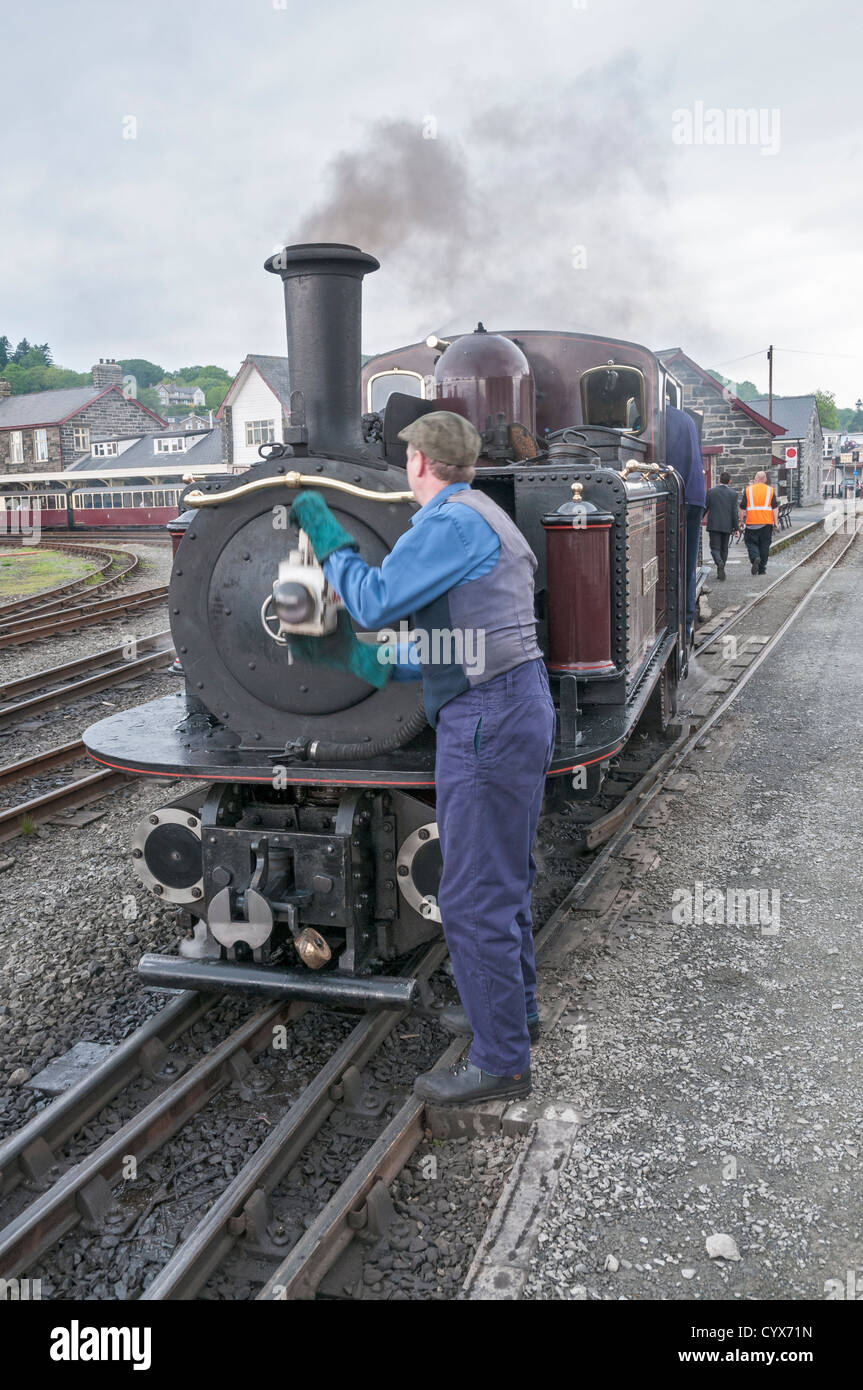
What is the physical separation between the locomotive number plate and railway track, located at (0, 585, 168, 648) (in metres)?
8.06

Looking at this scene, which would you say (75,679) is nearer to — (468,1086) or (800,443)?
(468,1086)

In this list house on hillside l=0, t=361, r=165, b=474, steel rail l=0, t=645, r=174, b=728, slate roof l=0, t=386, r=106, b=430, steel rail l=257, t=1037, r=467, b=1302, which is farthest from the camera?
slate roof l=0, t=386, r=106, b=430

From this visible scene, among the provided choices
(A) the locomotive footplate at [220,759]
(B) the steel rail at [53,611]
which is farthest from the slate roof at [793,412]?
(A) the locomotive footplate at [220,759]

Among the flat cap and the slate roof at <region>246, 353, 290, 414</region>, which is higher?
the slate roof at <region>246, 353, 290, 414</region>

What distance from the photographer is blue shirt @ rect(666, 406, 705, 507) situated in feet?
23.6

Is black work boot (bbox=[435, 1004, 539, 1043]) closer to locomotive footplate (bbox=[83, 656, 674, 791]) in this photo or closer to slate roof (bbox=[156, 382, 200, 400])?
locomotive footplate (bbox=[83, 656, 674, 791])

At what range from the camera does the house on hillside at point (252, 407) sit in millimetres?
37031

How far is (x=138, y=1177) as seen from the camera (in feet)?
9.91

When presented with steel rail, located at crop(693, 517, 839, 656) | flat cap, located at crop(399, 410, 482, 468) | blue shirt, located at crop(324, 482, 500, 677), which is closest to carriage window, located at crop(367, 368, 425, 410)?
flat cap, located at crop(399, 410, 482, 468)

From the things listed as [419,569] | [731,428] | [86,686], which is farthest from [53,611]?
[731,428]

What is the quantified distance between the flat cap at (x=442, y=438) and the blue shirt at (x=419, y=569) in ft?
0.46

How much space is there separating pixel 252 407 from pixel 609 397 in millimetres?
34222

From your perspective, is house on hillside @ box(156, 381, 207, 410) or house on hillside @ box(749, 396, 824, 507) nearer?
house on hillside @ box(749, 396, 824, 507)

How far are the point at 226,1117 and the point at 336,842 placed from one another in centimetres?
90
